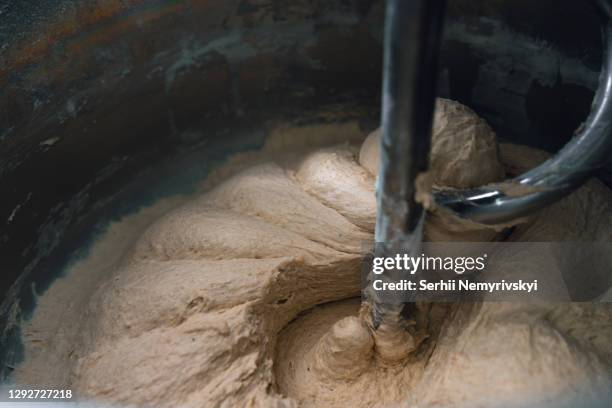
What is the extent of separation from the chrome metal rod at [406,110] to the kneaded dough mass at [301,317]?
9cm

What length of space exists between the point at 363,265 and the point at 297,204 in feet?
Answer: 0.66

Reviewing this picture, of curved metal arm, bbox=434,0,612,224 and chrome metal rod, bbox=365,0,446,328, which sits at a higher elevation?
chrome metal rod, bbox=365,0,446,328

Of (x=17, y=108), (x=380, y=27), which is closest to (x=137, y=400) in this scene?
(x=17, y=108)

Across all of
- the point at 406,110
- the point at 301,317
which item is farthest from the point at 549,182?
the point at 301,317

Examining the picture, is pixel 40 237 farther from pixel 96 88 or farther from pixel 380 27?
pixel 380 27

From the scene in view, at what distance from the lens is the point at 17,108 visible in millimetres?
1171

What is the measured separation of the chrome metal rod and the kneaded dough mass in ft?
0.31

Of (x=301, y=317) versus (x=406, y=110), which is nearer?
(x=406, y=110)

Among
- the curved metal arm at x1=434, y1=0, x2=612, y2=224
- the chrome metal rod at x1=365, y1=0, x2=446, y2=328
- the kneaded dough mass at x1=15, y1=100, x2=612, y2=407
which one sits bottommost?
the kneaded dough mass at x1=15, y1=100, x2=612, y2=407

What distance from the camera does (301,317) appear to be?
46.8 inches

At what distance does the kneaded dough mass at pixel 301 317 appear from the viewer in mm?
904

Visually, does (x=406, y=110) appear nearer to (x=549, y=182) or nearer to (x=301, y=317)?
(x=549, y=182)

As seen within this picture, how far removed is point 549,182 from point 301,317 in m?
0.60

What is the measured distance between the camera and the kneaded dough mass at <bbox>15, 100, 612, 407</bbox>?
2.97 feet
